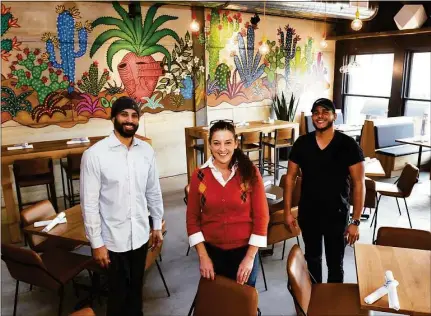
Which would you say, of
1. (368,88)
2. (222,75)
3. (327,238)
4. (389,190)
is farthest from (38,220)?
(368,88)

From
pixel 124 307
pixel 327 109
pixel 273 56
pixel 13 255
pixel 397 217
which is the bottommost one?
pixel 397 217

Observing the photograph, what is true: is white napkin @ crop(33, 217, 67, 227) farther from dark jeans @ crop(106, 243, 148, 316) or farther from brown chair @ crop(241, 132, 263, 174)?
brown chair @ crop(241, 132, 263, 174)

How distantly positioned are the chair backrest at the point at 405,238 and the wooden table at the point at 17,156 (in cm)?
401

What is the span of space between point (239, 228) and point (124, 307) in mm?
1027

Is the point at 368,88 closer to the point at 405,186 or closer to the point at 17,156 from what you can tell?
the point at 405,186

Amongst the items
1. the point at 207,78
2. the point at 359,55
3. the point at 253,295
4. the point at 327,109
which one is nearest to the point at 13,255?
the point at 253,295

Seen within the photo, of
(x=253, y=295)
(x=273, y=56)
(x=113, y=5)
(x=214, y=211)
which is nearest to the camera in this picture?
(x=253, y=295)

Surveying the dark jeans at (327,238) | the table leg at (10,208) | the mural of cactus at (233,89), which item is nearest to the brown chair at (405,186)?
the dark jeans at (327,238)

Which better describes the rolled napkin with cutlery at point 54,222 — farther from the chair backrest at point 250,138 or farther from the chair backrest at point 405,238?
the chair backrest at point 250,138

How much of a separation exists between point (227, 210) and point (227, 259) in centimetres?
32

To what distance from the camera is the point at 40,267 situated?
2.57 meters

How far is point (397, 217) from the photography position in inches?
199

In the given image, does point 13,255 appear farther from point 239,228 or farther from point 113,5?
point 113,5

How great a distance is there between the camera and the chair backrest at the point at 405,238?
2.60 m
